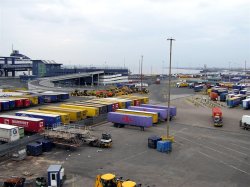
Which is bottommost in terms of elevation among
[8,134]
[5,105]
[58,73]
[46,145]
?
[46,145]

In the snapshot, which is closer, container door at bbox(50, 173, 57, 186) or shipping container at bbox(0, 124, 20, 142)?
container door at bbox(50, 173, 57, 186)

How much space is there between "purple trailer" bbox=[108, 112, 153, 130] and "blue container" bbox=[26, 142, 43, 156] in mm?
19346

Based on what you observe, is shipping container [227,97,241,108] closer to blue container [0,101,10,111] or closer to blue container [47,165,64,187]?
blue container [0,101,10,111]

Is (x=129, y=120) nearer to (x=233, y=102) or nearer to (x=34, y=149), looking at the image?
(x=34, y=149)

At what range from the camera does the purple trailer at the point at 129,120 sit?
51.8 meters

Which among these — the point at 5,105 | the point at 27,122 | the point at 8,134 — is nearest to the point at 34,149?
the point at 8,134

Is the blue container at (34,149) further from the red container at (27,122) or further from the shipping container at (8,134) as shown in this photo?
the red container at (27,122)

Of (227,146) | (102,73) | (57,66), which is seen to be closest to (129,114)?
(227,146)

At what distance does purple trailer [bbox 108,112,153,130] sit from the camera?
51844 mm

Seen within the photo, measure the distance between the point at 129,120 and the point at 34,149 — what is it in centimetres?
2069

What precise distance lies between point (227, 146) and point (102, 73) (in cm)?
12810

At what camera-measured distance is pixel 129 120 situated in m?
53.4

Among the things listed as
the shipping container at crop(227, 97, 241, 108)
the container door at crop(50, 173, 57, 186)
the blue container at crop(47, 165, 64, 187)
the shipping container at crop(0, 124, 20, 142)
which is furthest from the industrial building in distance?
the container door at crop(50, 173, 57, 186)

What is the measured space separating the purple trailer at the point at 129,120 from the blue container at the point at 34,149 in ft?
63.5
